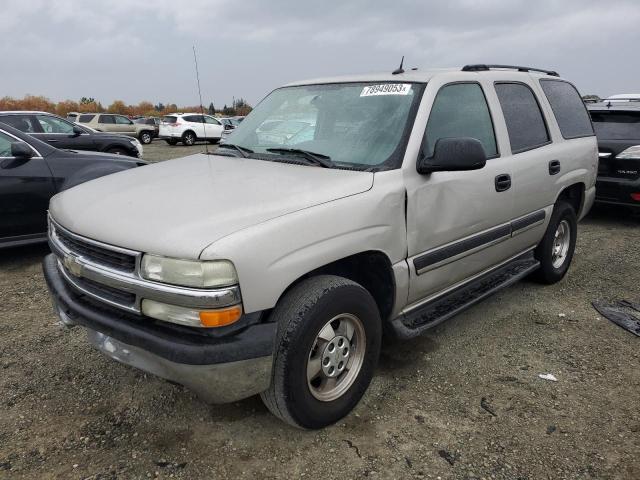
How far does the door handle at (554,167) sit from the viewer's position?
4.07 meters

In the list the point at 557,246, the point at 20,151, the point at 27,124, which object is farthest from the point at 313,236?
the point at 27,124

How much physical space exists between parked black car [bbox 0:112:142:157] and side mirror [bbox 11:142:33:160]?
487 centimetres

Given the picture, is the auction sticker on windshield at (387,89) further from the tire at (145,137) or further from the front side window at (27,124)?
the tire at (145,137)

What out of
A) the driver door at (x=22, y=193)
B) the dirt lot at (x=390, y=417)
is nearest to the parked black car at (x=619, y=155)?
the dirt lot at (x=390, y=417)

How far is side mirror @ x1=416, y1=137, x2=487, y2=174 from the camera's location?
2.73 meters

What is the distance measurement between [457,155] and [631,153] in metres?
5.07

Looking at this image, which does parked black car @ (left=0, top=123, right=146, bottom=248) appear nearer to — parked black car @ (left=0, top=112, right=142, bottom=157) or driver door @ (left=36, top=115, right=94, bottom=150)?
parked black car @ (left=0, top=112, right=142, bottom=157)

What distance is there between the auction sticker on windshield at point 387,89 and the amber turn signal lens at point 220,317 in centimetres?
175

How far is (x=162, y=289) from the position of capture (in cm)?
208

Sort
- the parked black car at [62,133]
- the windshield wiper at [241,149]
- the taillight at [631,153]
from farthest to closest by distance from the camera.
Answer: the parked black car at [62,133] < the taillight at [631,153] < the windshield wiper at [241,149]

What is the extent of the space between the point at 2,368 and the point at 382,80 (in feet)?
9.99

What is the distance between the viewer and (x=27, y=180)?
17.2 ft

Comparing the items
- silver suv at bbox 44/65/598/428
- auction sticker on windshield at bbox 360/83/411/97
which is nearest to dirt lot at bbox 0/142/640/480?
silver suv at bbox 44/65/598/428

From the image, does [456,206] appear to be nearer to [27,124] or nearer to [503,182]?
[503,182]
